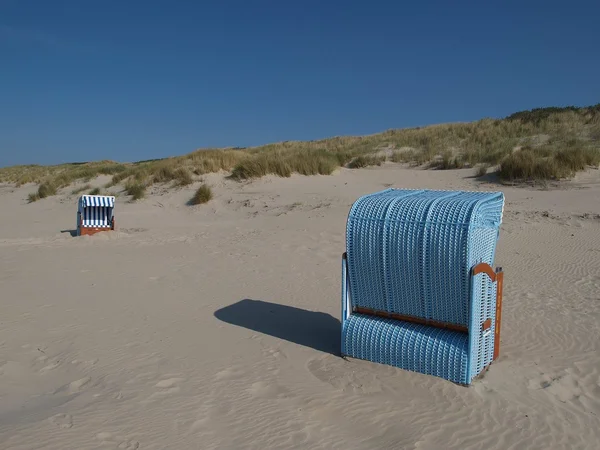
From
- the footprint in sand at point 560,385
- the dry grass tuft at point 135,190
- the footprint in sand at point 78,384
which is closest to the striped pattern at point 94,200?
the dry grass tuft at point 135,190

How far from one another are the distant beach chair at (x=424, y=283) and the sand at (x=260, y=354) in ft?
0.68

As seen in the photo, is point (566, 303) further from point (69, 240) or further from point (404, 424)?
point (69, 240)

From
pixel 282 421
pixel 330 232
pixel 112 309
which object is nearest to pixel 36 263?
pixel 112 309

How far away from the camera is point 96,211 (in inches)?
541

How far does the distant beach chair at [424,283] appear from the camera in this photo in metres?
4.49

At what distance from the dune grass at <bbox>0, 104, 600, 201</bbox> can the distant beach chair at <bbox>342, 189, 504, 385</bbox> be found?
1066 cm

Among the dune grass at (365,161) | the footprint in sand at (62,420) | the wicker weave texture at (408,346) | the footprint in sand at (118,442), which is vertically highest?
the dune grass at (365,161)

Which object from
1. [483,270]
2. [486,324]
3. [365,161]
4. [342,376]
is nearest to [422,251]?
[483,270]

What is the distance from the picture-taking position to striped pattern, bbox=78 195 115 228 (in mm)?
12852

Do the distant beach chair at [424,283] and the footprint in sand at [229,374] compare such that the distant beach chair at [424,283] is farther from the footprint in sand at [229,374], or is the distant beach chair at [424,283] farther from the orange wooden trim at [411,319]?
the footprint in sand at [229,374]

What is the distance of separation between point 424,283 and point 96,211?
36.3ft

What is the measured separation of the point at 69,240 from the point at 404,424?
10.7m

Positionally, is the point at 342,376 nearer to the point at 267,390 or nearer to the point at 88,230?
the point at 267,390

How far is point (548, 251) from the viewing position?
9.09 m
